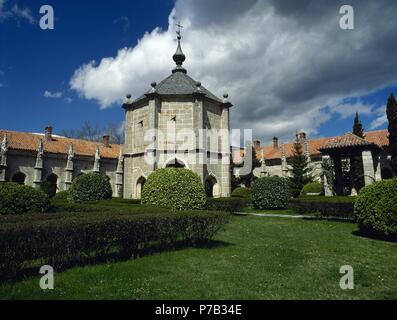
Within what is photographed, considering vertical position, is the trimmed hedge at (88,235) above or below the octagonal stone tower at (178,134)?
below

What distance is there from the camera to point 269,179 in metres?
19.0

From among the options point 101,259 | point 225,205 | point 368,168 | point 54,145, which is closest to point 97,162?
Result: point 54,145

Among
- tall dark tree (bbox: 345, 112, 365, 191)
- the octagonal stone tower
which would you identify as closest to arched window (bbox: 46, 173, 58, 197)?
the octagonal stone tower

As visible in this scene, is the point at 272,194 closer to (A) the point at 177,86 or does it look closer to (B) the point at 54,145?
(A) the point at 177,86

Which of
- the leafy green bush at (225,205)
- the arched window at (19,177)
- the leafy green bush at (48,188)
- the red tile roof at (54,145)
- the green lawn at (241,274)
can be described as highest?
the red tile roof at (54,145)

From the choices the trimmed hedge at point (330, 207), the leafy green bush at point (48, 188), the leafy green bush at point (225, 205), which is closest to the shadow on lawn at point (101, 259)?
the leafy green bush at point (225, 205)

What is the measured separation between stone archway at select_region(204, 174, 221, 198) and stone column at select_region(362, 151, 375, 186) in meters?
8.72

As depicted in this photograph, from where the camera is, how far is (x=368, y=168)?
56.3ft

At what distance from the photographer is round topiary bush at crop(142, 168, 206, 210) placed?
1303cm

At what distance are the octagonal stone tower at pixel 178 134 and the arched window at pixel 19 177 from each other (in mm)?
14853

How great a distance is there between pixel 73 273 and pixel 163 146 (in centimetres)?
1322

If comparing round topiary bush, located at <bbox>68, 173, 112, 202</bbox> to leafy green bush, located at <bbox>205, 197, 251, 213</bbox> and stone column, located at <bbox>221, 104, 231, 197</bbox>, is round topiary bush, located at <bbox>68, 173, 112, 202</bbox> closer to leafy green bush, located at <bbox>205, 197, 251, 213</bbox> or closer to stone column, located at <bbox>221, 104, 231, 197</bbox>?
leafy green bush, located at <bbox>205, 197, 251, 213</bbox>

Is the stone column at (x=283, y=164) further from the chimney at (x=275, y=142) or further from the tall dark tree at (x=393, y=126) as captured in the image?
the tall dark tree at (x=393, y=126)

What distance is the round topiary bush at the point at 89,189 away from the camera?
1770cm
